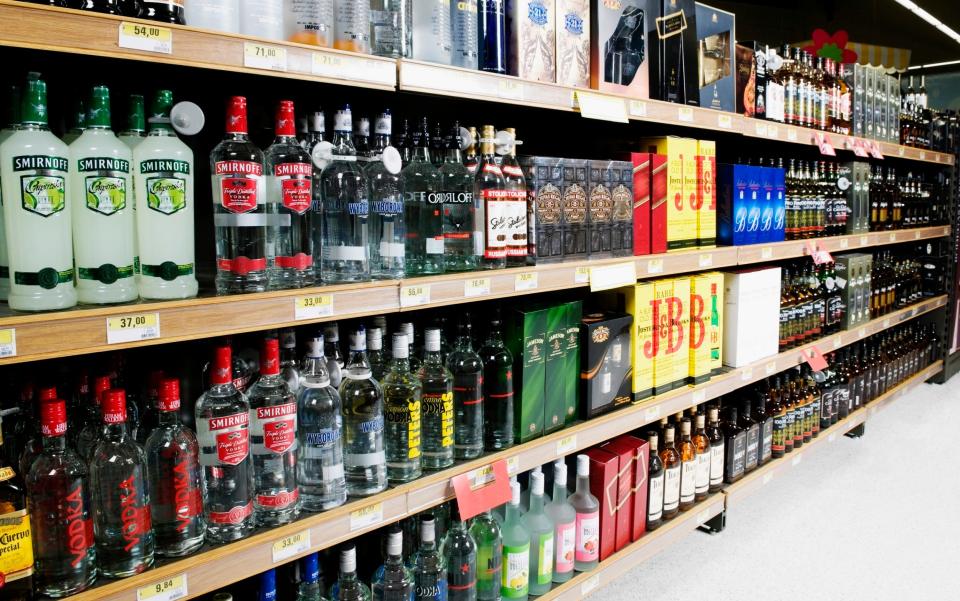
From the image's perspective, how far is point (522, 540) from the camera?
1979 millimetres

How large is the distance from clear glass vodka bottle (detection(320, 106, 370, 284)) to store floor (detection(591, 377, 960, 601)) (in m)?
1.62

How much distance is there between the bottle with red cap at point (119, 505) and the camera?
1.25 meters

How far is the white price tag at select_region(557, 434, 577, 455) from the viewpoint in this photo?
204 centimetres

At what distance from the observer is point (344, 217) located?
1.59 m

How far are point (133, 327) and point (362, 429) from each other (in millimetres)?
620

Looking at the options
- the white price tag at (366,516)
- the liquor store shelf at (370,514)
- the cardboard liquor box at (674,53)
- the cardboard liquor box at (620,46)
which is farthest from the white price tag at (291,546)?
the cardboard liquor box at (674,53)

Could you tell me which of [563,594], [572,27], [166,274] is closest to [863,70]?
[572,27]

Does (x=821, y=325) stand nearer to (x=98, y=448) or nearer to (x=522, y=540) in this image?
(x=522, y=540)

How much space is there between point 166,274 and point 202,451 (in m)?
0.39

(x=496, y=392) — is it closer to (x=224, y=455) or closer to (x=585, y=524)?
(x=585, y=524)

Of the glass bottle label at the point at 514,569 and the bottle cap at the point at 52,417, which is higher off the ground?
the bottle cap at the point at 52,417

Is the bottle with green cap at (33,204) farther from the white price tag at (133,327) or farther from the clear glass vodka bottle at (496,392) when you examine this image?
the clear glass vodka bottle at (496,392)

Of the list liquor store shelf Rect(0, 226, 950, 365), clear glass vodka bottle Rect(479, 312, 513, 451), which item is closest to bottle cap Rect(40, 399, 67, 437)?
liquor store shelf Rect(0, 226, 950, 365)

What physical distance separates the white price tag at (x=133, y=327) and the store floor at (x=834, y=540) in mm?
1903
